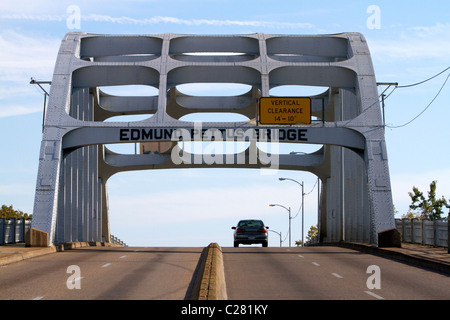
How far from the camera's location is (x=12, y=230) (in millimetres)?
37531

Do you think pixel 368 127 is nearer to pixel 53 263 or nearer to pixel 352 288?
pixel 53 263


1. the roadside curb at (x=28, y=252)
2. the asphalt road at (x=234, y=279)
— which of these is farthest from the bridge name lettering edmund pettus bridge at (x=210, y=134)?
the asphalt road at (x=234, y=279)

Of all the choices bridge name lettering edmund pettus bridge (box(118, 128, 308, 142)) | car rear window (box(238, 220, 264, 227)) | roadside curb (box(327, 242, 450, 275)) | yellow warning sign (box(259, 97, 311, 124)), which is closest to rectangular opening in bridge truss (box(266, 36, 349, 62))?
yellow warning sign (box(259, 97, 311, 124))

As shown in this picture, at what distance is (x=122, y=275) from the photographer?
19625mm

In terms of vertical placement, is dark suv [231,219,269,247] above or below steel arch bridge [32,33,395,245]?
below

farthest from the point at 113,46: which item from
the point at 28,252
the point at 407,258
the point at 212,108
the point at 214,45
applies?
the point at 407,258

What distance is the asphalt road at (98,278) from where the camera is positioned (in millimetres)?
15125

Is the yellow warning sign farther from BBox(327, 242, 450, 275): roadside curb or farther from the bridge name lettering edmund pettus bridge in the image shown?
BBox(327, 242, 450, 275): roadside curb

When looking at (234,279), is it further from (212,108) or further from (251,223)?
(212,108)

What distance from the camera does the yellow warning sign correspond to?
35719mm

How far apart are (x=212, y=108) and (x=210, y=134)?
18037mm

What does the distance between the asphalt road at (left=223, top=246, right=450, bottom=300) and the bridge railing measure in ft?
21.8

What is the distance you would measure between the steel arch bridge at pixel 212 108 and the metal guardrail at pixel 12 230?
2.16 metres
